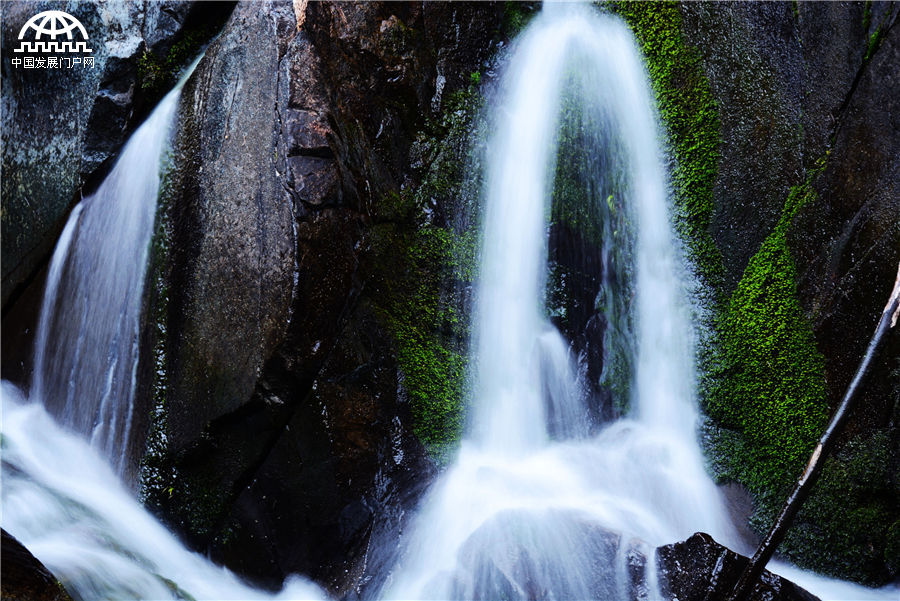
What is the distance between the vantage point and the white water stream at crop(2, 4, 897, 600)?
3.67 meters

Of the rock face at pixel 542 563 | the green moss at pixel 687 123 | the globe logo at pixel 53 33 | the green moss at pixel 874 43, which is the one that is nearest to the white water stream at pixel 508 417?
the rock face at pixel 542 563

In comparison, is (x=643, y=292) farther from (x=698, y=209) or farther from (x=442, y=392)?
(x=442, y=392)

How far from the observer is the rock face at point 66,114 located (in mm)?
4902

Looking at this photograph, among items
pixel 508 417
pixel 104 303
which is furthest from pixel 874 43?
pixel 104 303

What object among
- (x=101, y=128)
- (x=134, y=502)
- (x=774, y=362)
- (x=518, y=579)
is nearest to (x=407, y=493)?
(x=518, y=579)

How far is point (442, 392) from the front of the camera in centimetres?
454

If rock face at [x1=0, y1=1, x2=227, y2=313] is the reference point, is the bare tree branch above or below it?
below

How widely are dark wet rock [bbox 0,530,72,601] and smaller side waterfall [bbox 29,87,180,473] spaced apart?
4.72 feet

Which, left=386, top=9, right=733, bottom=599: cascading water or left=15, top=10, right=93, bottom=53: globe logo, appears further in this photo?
left=15, top=10, right=93, bottom=53: globe logo

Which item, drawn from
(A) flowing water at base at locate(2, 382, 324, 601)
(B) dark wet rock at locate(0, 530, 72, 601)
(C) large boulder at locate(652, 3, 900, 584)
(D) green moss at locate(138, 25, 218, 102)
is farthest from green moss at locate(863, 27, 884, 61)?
(B) dark wet rock at locate(0, 530, 72, 601)

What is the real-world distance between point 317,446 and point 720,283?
3.07 m

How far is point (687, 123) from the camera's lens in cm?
507

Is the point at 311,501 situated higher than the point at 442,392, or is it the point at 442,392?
the point at 442,392

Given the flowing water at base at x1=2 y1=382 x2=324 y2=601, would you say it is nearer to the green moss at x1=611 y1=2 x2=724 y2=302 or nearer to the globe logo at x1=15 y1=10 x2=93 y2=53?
the globe logo at x1=15 y1=10 x2=93 y2=53
